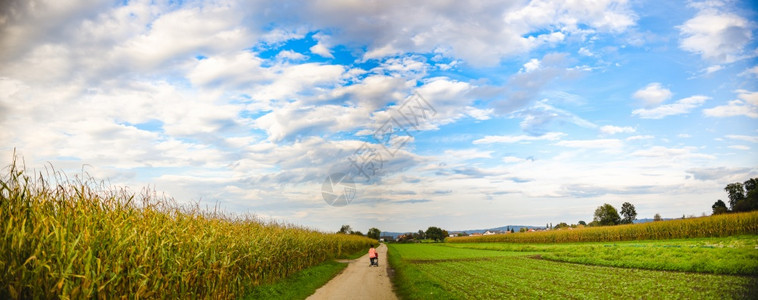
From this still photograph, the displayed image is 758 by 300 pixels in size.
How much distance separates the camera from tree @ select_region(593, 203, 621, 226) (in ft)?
428

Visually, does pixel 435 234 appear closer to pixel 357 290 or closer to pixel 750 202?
pixel 750 202

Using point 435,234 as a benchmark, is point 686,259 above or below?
above

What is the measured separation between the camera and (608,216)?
13275 cm

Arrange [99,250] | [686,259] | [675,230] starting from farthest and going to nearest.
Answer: [675,230] → [686,259] → [99,250]

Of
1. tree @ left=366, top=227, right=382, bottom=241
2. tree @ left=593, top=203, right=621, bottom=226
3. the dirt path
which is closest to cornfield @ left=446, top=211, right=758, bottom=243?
the dirt path

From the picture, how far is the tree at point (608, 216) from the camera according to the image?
13050cm

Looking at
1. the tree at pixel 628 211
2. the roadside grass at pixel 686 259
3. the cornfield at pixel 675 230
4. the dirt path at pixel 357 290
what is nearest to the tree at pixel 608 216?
the tree at pixel 628 211

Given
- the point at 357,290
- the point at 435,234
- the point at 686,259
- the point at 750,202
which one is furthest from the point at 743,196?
the point at 435,234

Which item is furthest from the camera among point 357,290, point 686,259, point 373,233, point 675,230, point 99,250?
point 373,233


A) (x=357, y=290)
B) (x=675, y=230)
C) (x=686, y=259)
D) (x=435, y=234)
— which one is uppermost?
(x=675, y=230)

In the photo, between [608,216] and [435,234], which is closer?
[608,216]

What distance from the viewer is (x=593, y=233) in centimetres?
6334

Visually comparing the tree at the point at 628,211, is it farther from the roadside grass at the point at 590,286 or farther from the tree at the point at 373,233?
the roadside grass at the point at 590,286

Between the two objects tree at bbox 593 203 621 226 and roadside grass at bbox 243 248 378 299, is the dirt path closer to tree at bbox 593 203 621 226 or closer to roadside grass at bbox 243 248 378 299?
roadside grass at bbox 243 248 378 299
